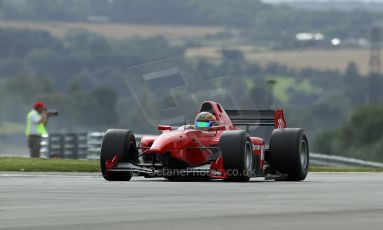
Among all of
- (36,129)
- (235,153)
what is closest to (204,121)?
(235,153)

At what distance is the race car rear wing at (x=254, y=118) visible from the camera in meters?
25.6

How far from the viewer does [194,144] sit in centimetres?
2311

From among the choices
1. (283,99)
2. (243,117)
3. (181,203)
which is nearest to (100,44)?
(283,99)

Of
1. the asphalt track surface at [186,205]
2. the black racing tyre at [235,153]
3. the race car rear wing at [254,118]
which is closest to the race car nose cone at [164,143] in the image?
the black racing tyre at [235,153]

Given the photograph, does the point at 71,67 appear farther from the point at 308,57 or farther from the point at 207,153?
the point at 207,153

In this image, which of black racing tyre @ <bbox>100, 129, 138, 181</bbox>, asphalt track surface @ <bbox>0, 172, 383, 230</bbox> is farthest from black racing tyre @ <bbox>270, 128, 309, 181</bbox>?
black racing tyre @ <bbox>100, 129, 138, 181</bbox>

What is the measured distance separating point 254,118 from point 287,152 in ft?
6.46

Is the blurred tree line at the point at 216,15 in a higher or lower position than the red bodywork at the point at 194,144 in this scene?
higher

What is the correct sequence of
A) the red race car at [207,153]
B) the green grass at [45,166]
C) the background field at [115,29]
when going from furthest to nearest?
the background field at [115,29], the green grass at [45,166], the red race car at [207,153]

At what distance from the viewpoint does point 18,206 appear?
15.3 m

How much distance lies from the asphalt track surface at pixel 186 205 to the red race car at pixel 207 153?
2.58 feet

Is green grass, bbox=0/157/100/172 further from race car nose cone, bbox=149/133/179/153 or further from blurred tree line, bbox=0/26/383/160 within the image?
blurred tree line, bbox=0/26/383/160

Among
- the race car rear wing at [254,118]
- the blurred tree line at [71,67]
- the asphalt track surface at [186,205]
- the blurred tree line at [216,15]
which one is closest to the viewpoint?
the asphalt track surface at [186,205]

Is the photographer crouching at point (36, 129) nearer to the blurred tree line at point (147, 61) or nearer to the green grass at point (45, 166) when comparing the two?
the green grass at point (45, 166)
